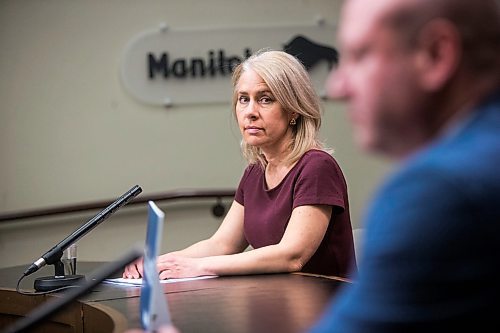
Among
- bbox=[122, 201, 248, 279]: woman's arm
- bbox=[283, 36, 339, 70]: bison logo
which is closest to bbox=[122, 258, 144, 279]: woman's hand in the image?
bbox=[122, 201, 248, 279]: woman's arm

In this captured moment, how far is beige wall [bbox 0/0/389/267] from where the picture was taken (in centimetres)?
468

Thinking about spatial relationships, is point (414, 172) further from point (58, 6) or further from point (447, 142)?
point (58, 6)

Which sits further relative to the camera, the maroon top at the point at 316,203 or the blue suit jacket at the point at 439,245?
the maroon top at the point at 316,203

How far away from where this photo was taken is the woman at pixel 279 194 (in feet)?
9.00

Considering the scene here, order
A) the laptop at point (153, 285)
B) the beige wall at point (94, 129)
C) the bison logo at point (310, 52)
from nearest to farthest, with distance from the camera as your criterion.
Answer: the laptop at point (153, 285) < the beige wall at point (94, 129) < the bison logo at point (310, 52)

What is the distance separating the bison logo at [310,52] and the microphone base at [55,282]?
7.76 ft

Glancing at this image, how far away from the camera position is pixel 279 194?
295cm

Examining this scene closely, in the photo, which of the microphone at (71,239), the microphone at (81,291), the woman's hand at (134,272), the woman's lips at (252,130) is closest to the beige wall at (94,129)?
the woman's lips at (252,130)

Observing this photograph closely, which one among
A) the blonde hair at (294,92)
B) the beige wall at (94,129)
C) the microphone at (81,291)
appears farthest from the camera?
the beige wall at (94,129)

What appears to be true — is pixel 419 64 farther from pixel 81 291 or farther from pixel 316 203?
pixel 316 203

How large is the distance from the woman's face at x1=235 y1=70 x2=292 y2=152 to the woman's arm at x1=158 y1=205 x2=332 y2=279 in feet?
1.04

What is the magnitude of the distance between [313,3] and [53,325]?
2.76m

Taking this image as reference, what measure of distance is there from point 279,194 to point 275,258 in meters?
0.29

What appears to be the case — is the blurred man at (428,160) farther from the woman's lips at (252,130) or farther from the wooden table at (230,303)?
the woman's lips at (252,130)
